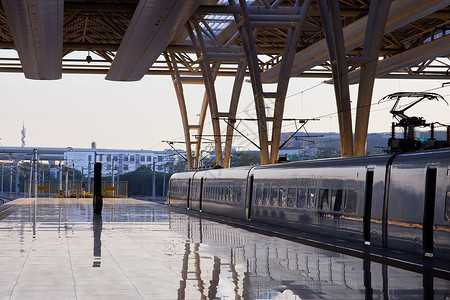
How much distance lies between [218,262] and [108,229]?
10809 millimetres

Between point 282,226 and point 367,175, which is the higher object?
point 367,175

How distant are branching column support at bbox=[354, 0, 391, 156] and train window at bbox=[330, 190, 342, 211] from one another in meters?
9.83

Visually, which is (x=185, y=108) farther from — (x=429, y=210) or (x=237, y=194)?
(x=429, y=210)

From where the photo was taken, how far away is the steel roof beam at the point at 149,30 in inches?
1373

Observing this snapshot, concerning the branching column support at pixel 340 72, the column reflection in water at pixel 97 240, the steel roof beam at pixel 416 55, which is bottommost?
the column reflection in water at pixel 97 240

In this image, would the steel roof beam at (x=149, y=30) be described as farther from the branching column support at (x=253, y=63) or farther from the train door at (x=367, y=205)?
the train door at (x=367, y=205)

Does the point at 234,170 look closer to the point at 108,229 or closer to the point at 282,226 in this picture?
the point at 282,226

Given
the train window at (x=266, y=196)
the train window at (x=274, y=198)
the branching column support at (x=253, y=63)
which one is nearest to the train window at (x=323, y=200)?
the train window at (x=274, y=198)

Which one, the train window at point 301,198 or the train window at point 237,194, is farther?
the train window at point 237,194

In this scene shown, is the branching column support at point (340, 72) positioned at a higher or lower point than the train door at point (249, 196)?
higher

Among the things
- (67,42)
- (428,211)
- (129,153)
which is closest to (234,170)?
(428,211)

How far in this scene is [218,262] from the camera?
48.5 feet

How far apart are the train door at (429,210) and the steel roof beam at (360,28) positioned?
2093 cm

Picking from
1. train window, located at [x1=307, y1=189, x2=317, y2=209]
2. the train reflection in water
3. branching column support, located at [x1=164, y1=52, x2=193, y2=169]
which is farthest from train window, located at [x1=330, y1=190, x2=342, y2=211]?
branching column support, located at [x1=164, y1=52, x2=193, y2=169]
